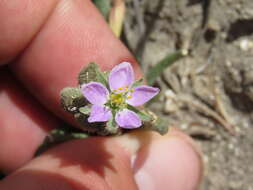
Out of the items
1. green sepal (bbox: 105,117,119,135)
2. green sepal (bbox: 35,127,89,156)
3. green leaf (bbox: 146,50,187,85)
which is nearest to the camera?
green sepal (bbox: 105,117,119,135)

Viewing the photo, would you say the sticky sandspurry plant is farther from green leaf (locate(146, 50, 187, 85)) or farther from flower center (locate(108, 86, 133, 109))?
green leaf (locate(146, 50, 187, 85))

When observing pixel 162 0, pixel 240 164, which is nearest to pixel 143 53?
pixel 162 0

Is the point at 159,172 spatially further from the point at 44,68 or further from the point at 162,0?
the point at 162,0

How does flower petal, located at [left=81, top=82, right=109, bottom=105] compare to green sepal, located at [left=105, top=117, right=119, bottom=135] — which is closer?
flower petal, located at [left=81, top=82, right=109, bottom=105]

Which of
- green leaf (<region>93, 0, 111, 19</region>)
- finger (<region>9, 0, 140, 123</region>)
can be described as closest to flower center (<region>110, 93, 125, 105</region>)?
finger (<region>9, 0, 140, 123</region>)

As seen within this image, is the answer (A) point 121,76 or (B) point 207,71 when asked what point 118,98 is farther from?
(B) point 207,71

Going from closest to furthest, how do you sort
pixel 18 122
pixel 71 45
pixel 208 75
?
pixel 71 45, pixel 18 122, pixel 208 75

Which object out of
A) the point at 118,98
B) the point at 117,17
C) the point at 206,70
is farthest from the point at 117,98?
the point at 206,70
